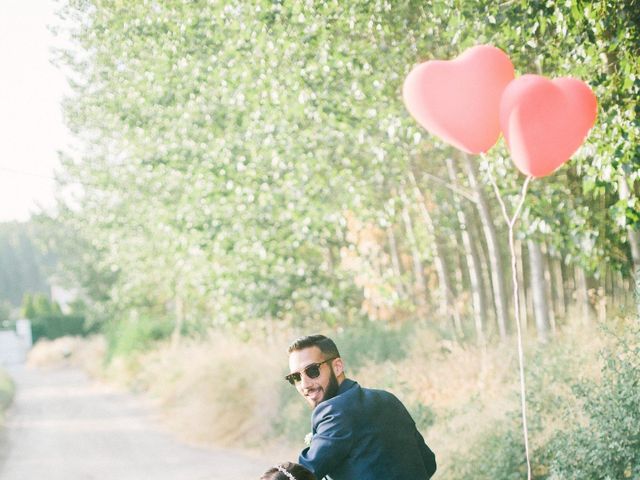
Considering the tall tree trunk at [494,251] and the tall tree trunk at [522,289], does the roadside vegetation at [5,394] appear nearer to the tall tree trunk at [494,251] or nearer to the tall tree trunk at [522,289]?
the tall tree trunk at [522,289]

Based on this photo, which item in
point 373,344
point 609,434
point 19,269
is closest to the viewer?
point 609,434

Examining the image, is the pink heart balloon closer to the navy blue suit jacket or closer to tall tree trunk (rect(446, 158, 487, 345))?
the navy blue suit jacket

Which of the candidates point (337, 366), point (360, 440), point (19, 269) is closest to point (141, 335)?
point (337, 366)

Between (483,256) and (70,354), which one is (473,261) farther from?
(70,354)

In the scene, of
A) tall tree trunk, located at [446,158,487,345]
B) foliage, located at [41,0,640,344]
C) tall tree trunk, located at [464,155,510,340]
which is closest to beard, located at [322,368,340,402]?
foliage, located at [41,0,640,344]

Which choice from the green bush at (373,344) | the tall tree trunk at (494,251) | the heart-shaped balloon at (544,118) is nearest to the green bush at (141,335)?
the green bush at (373,344)

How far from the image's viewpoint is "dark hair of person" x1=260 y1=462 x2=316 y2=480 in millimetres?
3166

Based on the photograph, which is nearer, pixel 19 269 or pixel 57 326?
pixel 57 326

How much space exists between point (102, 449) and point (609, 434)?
918 centimetres

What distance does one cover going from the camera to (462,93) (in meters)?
5.39

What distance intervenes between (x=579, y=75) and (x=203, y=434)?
8.19m

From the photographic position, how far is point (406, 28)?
30.0 ft

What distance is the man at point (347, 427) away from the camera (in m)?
3.66

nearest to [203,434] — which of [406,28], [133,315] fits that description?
[406,28]
